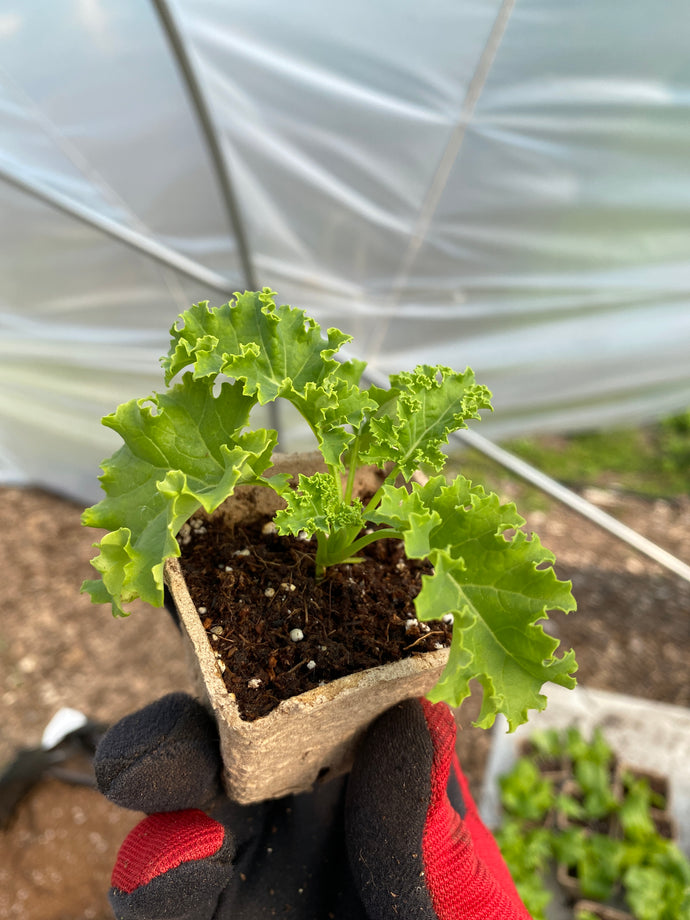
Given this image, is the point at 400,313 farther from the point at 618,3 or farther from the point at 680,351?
A: the point at 680,351

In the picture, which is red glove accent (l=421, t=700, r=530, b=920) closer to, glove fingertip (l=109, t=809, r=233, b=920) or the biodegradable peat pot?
the biodegradable peat pot

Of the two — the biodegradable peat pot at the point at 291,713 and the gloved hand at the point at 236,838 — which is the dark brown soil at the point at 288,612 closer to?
the biodegradable peat pot at the point at 291,713

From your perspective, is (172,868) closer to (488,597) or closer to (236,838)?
(236,838)

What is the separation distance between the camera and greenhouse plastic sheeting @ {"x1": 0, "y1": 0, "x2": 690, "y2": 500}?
1.94 meters

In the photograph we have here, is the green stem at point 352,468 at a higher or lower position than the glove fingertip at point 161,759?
higher

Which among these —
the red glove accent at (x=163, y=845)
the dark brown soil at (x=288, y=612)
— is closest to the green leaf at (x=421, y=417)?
the dark brown soil at (x=288, y=612)

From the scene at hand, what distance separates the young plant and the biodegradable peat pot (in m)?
0.13

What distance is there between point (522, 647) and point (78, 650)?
279cm

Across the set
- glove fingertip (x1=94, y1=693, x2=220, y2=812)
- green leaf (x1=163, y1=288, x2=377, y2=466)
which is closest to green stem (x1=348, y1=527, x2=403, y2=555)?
green leaf (x1=163, y1=288, x2=377, y2=466)

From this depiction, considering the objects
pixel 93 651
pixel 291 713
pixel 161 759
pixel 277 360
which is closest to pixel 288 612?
pixel 291 713

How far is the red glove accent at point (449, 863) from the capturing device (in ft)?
3.39

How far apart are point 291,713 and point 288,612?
0.62 ft

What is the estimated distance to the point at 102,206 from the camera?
8.11 feet

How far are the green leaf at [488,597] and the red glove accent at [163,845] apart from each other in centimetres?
54
